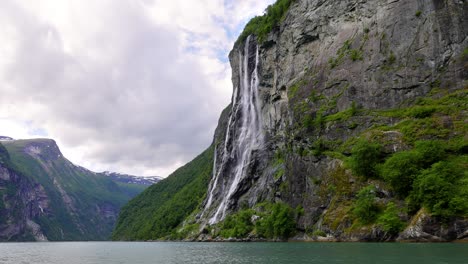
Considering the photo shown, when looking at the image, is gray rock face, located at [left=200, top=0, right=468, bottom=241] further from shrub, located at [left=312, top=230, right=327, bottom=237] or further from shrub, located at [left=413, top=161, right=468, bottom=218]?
shrub, located at [left=413, top=161, right=468, bottom=218]

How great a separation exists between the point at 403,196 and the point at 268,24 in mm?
55838

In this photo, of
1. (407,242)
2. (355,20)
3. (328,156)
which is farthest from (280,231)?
(355,20)

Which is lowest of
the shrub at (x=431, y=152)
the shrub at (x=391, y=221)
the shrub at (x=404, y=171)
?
the shrub at (x=391, y=221)

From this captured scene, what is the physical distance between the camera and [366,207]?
46.2 meters

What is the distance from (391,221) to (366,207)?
387cm

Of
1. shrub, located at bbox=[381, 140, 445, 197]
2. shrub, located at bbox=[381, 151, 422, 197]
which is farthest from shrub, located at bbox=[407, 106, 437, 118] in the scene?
shrub, located at bbox=[381, 151, 422, 197]

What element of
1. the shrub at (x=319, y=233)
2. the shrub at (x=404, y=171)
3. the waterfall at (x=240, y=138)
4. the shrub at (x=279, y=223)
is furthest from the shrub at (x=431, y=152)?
the waterfall at (x=240, y=138)

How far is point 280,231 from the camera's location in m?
60.8

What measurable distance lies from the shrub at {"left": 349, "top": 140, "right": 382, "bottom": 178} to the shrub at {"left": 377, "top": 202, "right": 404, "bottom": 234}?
21.5ft

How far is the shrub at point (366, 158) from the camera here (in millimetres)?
50188

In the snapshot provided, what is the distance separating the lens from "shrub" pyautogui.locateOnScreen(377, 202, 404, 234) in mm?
42441

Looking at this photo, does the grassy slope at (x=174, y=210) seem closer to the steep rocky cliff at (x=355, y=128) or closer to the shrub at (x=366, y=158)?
the steep rocky cliff at (x=355, y=128)

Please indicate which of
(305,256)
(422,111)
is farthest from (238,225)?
(305,256)

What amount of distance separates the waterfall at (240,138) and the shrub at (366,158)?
3627 cm
